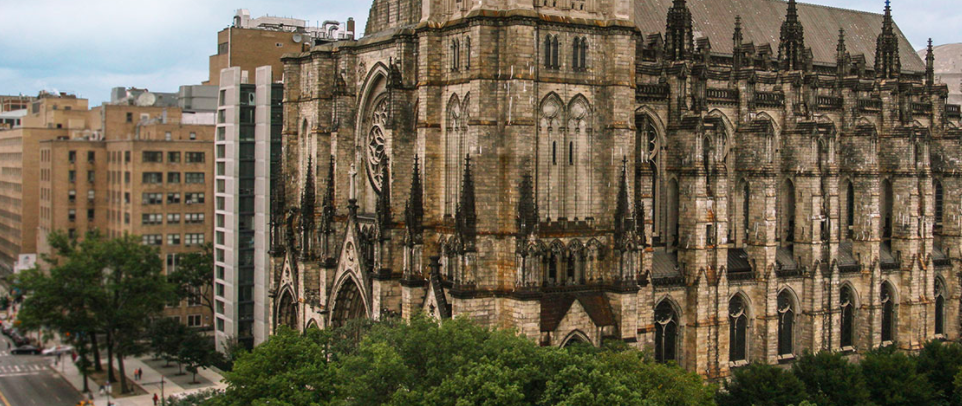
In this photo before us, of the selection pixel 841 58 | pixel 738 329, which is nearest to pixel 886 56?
pixel 841 58

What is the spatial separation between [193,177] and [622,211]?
68.9 metres

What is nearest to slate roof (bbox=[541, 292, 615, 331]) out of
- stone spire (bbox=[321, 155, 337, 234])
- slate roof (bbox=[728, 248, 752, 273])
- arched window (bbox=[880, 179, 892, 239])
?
slate roof (bbox=[728, 248, 752, 273])

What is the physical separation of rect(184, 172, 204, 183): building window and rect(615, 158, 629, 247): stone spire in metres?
68.2

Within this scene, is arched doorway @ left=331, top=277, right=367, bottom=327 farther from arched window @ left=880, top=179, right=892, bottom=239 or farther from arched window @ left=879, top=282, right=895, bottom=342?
arched window @ left=880, top=179, right=892, bottom=239

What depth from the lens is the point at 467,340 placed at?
43.5 m

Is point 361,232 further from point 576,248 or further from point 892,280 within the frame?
point 892,280

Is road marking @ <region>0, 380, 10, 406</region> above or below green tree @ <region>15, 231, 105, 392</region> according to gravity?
below

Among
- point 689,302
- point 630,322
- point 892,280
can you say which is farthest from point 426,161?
point 892,280

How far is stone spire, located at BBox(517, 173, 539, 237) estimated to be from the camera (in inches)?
2030

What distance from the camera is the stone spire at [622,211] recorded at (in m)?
53.4

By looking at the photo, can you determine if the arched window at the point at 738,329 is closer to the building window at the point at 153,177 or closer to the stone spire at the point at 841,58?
the stone spire at the point at 841,58

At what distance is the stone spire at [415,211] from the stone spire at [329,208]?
33.5 ft

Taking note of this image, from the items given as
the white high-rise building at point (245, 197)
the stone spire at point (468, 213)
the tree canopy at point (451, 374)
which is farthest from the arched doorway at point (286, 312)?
the stone spire at point (468, 213)

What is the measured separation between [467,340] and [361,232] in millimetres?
19602
